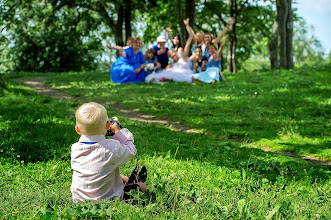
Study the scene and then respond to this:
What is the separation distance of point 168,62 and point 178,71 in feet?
3.34

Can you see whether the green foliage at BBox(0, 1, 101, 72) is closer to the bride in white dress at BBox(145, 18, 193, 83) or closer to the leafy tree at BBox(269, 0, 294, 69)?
the bride in white dress at BBox(145, 18, 193, 83)

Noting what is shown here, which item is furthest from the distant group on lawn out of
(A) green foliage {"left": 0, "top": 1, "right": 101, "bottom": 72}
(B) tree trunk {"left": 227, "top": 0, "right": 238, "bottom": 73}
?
(A) green foliage {"left": 0, "top": 1, "right": 101, "bottom": 72}

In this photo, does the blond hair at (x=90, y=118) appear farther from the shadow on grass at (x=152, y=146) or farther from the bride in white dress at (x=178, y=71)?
the bride in white dress at (x=178, y=71)

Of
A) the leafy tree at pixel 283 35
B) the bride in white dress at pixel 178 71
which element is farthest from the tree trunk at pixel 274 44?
the bride in white dress at pixel 178 71

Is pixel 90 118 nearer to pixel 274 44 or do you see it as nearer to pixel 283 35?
pixel 283 35

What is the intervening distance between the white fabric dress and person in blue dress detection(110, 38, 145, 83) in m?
0.46

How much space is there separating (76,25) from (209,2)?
9.01 m

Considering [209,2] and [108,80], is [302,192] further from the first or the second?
[209,2]

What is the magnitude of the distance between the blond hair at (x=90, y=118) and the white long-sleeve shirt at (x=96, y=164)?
0.33 feet

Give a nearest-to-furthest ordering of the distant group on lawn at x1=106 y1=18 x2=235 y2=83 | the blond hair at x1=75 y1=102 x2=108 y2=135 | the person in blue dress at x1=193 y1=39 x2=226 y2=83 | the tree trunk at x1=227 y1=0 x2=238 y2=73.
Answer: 1. the blond hair at x1=75 y1=102 x2=108 y2=135
2. the person in blue dress at x1=193 y1=39 x2=226 y2=83
3. the distant group on lawn at x1=106 y1=18 x2=235 y2=83
4. the tree trunk at x1=227 y1=0 x2=238 y2=73

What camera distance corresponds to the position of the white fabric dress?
14.8m

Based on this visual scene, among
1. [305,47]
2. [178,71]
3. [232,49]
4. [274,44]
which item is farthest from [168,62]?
[305,47]

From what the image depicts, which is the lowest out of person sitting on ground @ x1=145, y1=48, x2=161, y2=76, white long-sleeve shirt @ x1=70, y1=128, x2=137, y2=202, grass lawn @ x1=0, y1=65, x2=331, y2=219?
grass lawn @ x1=0, y1=65, x2=331, y2=219

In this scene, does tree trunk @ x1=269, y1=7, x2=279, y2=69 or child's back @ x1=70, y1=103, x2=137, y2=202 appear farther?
tree trunk @ x1=269, y1=7, x2=279, y2=69
